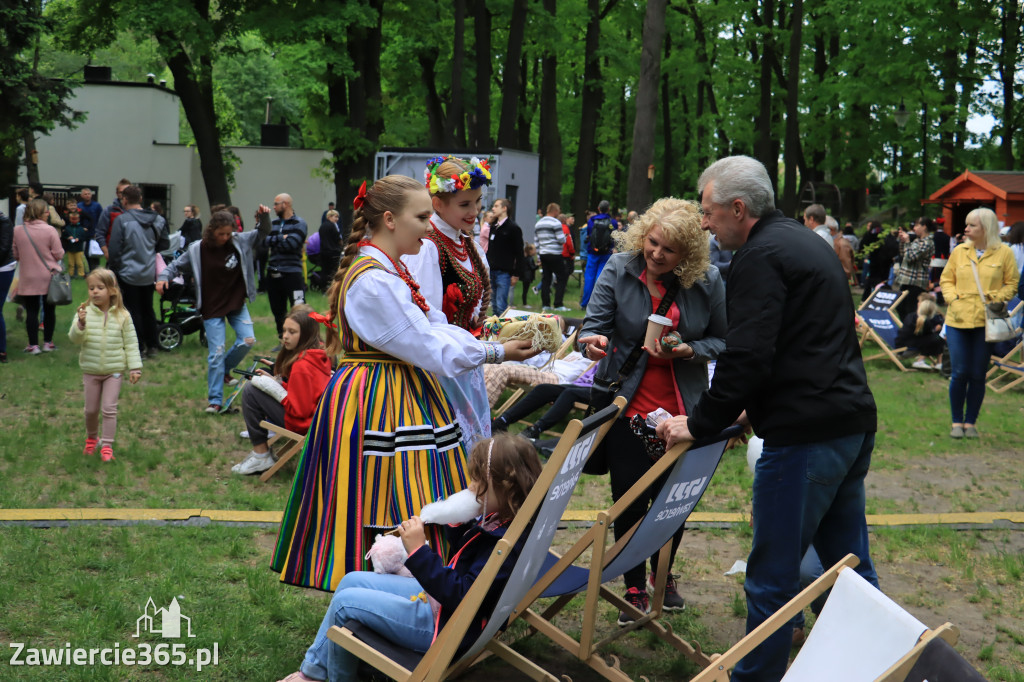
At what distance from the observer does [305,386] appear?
7129mm

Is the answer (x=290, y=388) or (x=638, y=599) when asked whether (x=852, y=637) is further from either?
(x=290, y=388)

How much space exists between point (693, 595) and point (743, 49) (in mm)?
29933

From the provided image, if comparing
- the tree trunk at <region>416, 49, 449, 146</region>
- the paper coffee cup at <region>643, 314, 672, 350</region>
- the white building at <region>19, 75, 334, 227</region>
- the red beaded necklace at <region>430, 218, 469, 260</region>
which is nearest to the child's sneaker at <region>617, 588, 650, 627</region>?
the paper coffee cup at <region>643, 314, 672, 350</region>

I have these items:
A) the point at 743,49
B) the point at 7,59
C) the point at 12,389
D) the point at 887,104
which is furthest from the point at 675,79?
the point at 12,389

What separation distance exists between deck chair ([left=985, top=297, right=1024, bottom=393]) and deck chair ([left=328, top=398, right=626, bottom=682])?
895 cm

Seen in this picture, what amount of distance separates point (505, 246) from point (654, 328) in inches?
403

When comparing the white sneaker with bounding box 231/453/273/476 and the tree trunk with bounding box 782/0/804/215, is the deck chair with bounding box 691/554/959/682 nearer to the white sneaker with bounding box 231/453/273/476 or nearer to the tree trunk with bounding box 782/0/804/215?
the white sneaker with bounding box 231/453/273/476

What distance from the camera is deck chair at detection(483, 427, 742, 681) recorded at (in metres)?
3.70

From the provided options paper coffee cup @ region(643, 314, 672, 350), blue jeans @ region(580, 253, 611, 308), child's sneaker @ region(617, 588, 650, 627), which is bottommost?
child's sneaker @ region(617, 588, 650, 627)

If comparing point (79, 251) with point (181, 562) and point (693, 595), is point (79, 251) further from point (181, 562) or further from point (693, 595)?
point (693, 595)

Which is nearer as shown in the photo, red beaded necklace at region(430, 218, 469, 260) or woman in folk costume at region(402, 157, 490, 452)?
woman in folk costume at region(402, 157, 490, 452)

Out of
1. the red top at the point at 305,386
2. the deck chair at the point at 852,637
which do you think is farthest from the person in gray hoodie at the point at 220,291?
the deck chair at the point at 852,637

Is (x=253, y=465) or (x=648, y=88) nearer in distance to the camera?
(x=253, y=465)


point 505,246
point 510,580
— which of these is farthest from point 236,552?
point 505,246
